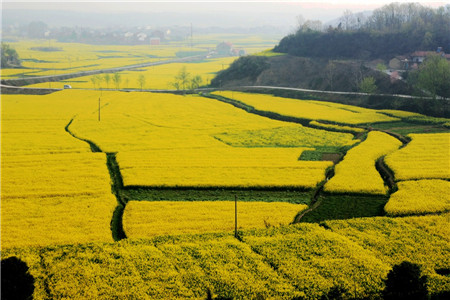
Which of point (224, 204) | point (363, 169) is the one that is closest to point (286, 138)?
point (363, 169)

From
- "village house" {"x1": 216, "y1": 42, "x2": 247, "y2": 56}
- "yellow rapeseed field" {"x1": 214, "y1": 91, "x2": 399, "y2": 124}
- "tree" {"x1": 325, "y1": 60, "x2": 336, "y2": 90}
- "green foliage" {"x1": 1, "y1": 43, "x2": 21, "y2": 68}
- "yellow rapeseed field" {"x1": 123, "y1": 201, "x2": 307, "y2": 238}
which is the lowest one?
"yellow rapeseed field" {"x1": 123, "y1": 201, "x2": 307, "y2": 238}

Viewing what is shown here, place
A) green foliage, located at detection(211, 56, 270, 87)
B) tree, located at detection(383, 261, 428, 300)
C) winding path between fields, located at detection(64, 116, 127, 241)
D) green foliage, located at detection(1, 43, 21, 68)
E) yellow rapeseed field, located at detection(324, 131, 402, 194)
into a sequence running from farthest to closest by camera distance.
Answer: green foliage, located at detection(1, 43, 21, 68) < green foliage, located at detection(211, 56, 270, 87) < yellow rapeseed field, located at detection(324, 131, 402, 194) < winding path between fields, located at detection(64, 116, 127, 241) < tree, located at detection(383, 261, 428, 300)

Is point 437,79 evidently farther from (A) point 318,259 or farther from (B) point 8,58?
(B) point 8,58

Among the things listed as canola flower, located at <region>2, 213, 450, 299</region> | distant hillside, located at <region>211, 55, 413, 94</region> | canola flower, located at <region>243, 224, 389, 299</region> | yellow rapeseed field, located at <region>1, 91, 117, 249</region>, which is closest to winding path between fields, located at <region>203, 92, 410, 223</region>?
canola flower, located at <region>243, 224, 389, 299</region>

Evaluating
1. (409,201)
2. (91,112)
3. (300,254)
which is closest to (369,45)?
(91,112)

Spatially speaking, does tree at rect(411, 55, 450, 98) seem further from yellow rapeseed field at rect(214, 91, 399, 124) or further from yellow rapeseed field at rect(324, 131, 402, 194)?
yellow rapeseed field at rect(324, 131, 402, 194)

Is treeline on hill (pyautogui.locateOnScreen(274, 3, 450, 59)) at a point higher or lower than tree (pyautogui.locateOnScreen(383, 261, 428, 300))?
higher

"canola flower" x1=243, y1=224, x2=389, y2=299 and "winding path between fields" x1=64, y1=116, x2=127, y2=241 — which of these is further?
"winding path between fields" x1=64, y1=116, x2=127, y2=241
